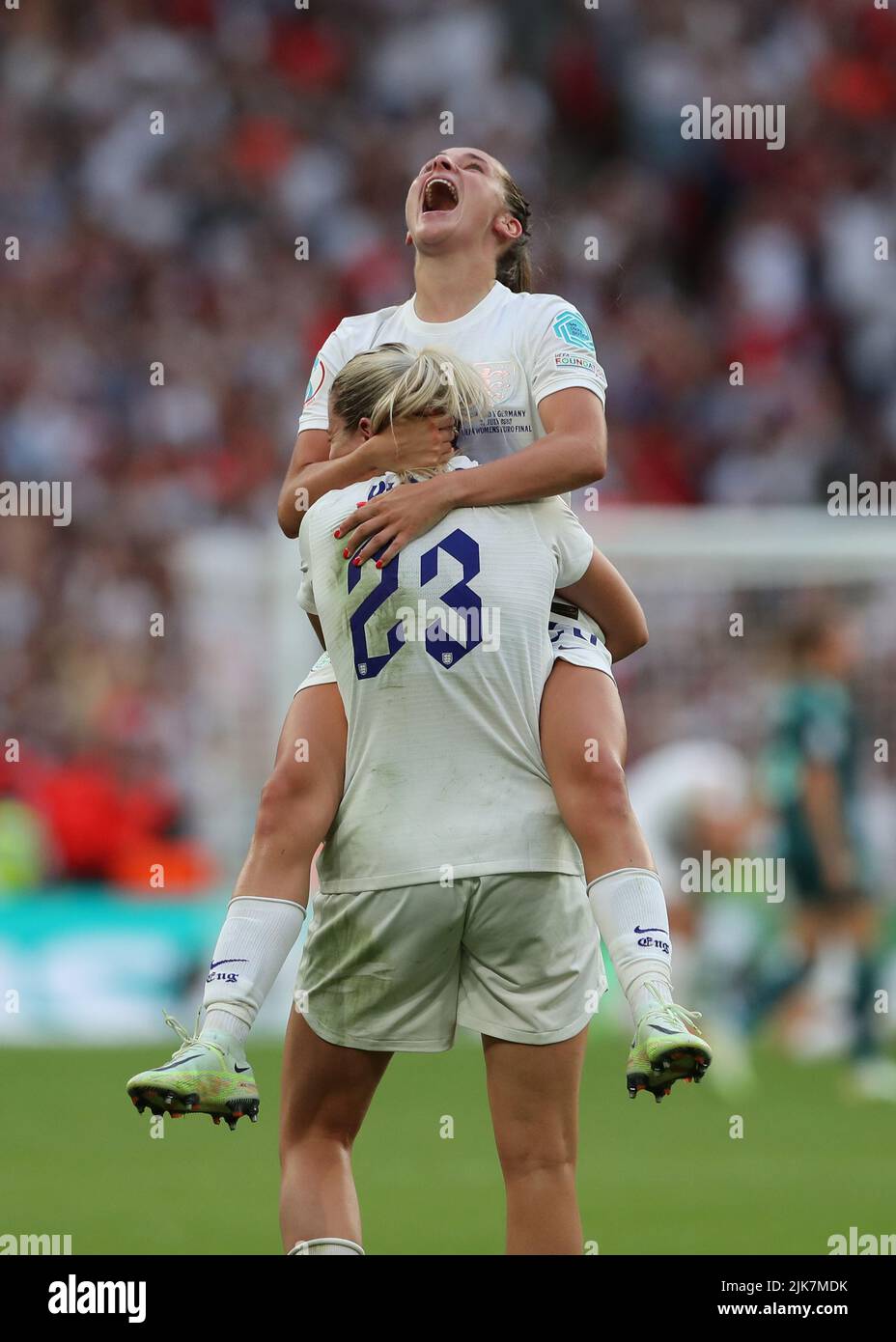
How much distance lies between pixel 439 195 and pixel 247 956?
159cm

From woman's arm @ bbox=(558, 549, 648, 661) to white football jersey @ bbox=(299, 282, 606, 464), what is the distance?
0.96 feet

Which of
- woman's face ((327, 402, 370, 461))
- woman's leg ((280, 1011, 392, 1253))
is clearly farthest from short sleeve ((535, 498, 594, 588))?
woman's leg ((280, 1011, 392, 1253))

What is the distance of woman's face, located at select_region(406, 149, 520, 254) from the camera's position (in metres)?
3.95

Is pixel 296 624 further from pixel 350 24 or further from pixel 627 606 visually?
pixel 350 24

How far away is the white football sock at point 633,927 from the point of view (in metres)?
3.49

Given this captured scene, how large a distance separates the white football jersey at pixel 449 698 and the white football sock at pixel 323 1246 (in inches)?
27.0

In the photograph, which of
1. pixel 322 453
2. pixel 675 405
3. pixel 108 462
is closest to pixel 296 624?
pixel 108 462

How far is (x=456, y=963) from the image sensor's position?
3689 mm

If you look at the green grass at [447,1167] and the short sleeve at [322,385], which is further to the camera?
the green grass at [447,1167]

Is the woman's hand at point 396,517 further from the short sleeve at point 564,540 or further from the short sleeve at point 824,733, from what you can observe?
the short sleeve at point 824,733

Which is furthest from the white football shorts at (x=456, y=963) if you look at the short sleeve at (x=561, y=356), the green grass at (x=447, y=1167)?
the green grass at (x=447, y=1167)

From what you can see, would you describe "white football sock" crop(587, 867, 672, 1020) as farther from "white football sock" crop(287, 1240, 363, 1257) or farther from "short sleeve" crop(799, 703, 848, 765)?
"short sleeve" crop(799, 703, 848, 765)

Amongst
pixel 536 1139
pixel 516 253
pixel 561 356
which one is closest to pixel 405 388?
pixel 561 356

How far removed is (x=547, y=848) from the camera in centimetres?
361
